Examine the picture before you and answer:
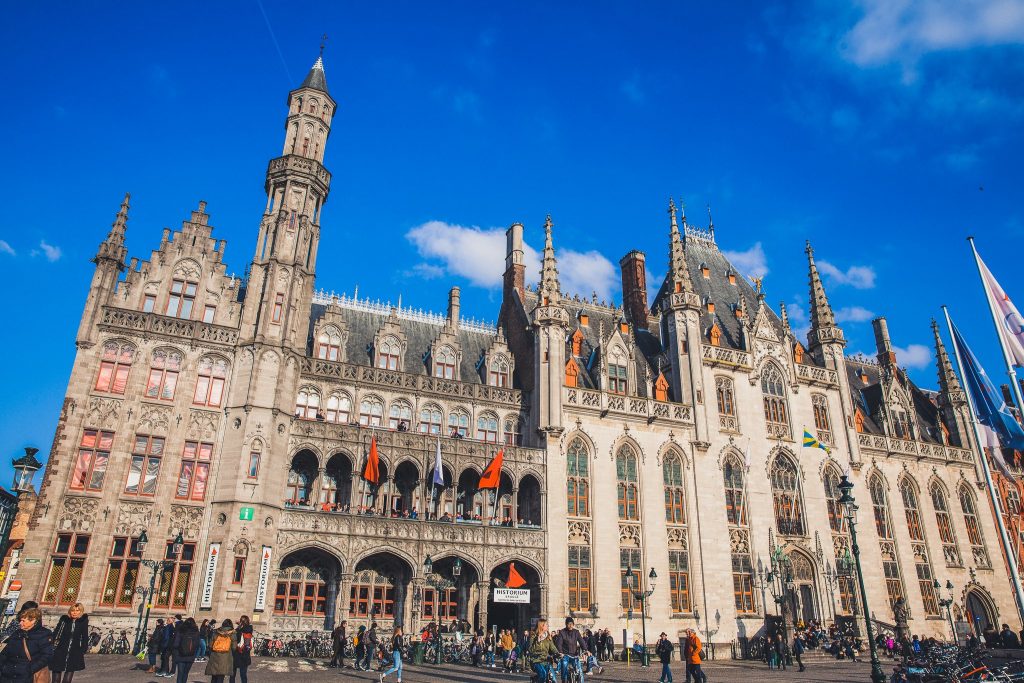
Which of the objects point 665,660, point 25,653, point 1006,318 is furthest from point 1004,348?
point 25,653

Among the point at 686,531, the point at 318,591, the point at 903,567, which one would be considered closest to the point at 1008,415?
the point at 686,531

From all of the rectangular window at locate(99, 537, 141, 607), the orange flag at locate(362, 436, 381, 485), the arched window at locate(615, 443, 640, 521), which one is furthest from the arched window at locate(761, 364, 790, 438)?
the rectangular window at locate(99, 537, 141, 607)

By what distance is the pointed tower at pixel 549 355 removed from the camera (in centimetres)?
4028

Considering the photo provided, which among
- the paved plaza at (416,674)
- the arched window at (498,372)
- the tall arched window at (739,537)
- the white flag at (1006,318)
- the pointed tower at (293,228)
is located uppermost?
Result: the pointed tower at (293,228)

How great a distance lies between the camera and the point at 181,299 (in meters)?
36.5

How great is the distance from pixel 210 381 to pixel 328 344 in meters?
6.78

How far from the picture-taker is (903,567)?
47500 mm

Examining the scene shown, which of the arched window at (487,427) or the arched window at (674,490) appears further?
the arched window at (674,490)

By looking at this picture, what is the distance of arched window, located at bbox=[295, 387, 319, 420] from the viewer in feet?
122

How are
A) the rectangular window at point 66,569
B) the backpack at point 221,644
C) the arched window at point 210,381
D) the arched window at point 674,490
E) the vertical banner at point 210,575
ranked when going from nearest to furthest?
the backpack at point 221,644 < the rectangular window at point 66,569 < the vertical banner at point 210,575 < the arched window at point 210,381 < the arched window at point 674,490

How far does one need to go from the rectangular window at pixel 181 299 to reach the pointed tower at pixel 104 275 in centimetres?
253

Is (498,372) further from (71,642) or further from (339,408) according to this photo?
(71,642)

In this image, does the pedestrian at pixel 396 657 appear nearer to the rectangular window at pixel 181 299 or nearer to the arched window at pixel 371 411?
the arched window at pixel 371 411

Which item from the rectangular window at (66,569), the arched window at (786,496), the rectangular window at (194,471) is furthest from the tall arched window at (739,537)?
the rectangular window at (66,569)
